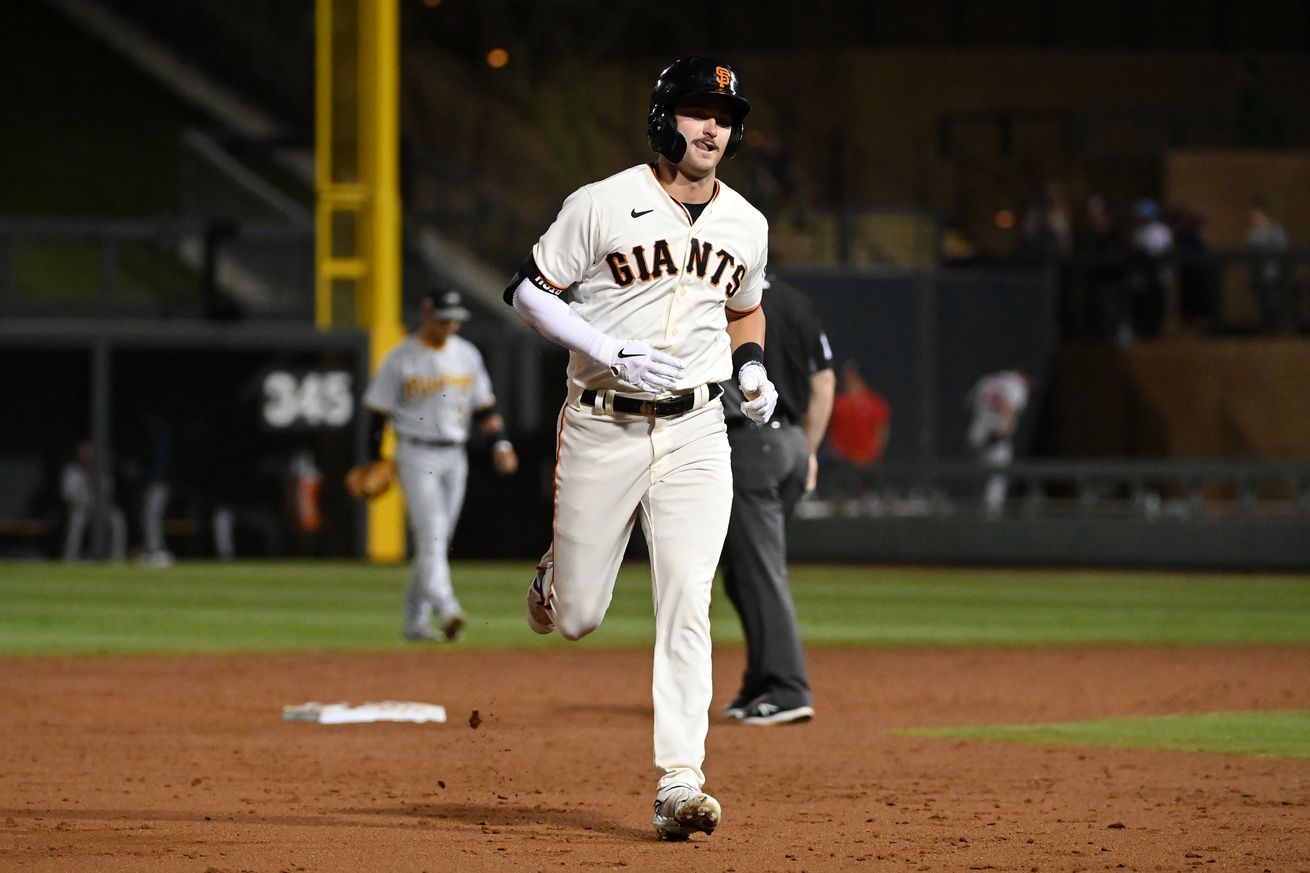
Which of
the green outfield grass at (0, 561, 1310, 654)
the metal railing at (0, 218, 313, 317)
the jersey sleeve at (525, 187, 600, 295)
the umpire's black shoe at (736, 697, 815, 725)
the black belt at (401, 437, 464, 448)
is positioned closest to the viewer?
the jersey sleeve at (525, 187, 600, 295)

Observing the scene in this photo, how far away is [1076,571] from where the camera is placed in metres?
22.9

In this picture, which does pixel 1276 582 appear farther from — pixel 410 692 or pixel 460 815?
pixel 460 815

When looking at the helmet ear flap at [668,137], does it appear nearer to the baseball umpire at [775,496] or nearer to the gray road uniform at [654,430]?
the gray road uniform at [654,430]

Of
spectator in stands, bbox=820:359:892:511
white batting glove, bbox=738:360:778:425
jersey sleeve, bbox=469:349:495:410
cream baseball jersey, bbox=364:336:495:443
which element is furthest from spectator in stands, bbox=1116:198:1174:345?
white batting glove, bbox=738:360:778:425

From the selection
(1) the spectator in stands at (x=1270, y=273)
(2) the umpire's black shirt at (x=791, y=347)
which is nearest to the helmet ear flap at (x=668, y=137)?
(2) the umpire's black shirt at (x=791, y=347)

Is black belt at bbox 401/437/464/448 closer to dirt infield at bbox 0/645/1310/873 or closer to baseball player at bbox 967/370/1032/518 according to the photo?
dirt infield at bbox 0/645/1310/873

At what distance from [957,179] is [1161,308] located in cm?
482

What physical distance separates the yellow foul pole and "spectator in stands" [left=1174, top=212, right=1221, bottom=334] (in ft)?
29.9

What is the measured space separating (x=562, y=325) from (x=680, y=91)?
2.53 feet

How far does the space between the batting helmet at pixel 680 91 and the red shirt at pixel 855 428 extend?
1921cm

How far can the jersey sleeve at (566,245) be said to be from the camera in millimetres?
6363

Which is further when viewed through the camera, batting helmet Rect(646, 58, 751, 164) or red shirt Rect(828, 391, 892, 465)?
red shirt Rect(828, 391, 892, 465)

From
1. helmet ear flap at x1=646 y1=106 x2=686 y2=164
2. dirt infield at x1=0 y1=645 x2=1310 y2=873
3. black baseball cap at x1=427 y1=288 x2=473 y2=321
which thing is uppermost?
black baseball cap at x1=427 y1=288 x2=473 y2=321

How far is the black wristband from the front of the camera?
673cm
